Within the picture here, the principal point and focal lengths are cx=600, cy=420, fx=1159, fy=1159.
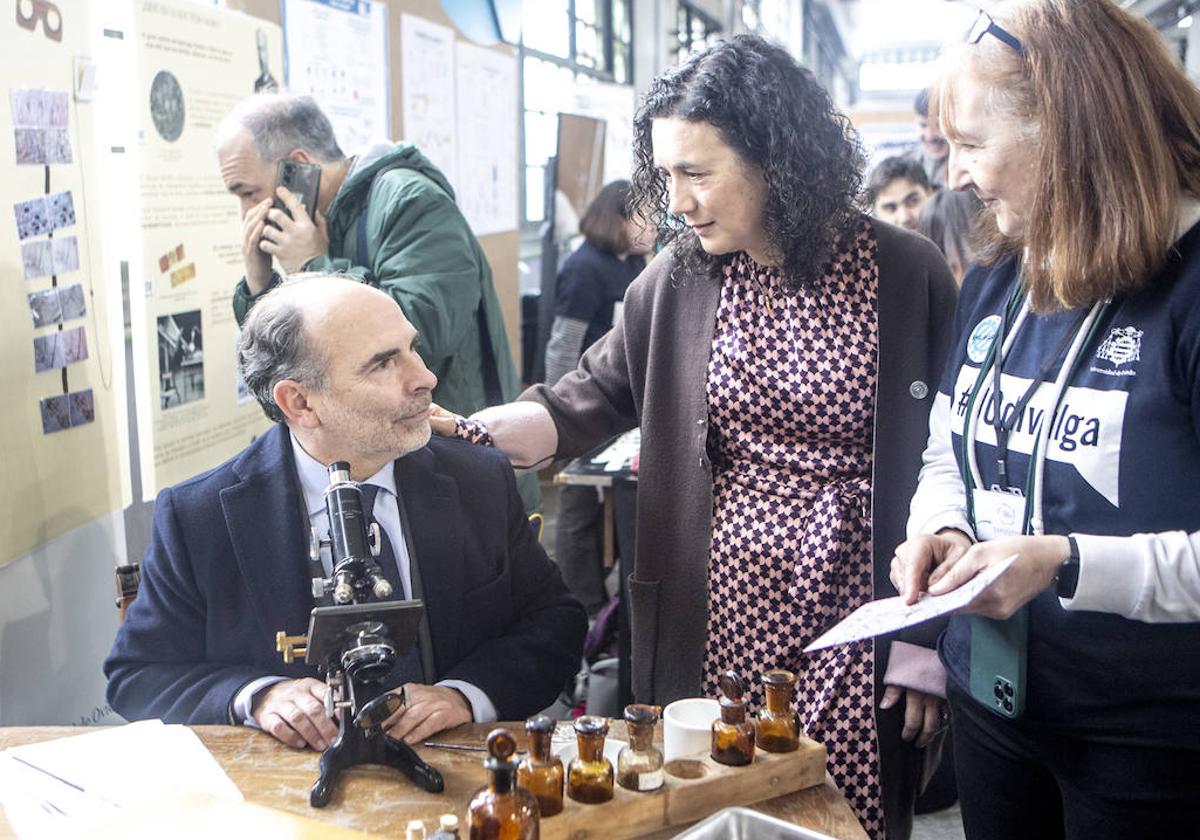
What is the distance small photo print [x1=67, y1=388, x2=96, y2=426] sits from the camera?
2605 millimetres

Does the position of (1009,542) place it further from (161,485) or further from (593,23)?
(593,23)

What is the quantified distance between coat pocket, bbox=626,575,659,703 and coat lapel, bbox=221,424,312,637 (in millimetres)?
566

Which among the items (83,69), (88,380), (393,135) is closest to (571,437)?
(88,380)

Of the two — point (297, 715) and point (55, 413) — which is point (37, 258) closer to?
point (55, 413)

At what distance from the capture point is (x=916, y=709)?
1.81 metres

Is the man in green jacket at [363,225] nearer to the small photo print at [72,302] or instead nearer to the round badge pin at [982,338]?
the small photo print at [72,302]

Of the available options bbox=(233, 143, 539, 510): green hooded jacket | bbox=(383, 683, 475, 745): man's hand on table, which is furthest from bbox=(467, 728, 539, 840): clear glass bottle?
bbox=(233, 143, 539, 510): green hooded jacket

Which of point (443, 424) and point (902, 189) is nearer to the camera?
point (443, 424)

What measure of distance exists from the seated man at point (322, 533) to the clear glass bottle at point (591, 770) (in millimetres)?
431

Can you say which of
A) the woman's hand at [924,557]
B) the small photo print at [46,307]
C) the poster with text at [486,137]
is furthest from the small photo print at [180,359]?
the poster with text at [486,137]

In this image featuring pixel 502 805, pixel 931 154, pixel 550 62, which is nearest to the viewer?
pixel 502 805

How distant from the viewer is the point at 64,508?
8.56 ft

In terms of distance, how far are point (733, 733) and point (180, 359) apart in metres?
2.16

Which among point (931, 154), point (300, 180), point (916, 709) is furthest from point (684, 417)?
point (931, 154)
